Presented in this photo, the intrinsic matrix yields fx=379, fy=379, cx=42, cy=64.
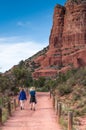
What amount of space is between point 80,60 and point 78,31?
18.4 meters

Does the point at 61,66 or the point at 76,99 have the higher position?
the point at 61,66

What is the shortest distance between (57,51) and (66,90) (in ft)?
339

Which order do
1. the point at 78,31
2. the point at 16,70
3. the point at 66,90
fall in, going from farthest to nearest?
the point at 78,31 → the point at 16,70 → the point at 66,90

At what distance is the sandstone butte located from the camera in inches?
5428

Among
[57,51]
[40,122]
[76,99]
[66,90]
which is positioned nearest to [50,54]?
[57,51]

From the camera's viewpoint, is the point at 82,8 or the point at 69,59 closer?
the point at 69,59

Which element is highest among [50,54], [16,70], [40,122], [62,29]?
[62,29]

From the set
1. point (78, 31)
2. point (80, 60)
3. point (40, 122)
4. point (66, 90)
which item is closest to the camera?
point (40, 122)

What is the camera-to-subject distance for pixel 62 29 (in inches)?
6235

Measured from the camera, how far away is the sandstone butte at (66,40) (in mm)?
137875

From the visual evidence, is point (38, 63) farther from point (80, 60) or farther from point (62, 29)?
point (80, 60)

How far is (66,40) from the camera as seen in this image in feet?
494

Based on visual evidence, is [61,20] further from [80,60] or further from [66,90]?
[66,90]

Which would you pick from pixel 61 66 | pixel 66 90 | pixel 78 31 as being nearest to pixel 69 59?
pixel 61 66
